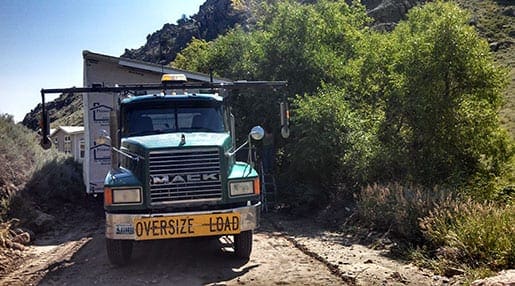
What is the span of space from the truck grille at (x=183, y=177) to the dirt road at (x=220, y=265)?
3.61ft

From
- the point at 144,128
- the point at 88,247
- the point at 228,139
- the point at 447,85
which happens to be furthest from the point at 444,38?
the point at 88,247

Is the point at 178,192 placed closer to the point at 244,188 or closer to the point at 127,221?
the point at 127,221

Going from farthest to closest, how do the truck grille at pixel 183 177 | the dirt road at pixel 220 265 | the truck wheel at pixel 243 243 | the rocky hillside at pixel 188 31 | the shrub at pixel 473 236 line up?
1. the rocky hillside at pixel 188 31
2. the truck wheel at pixel 243 243
3. the truck grille at pixel 183 177
4. the dirt road at pixel 220 265
5. the shrub at pixel 473 236

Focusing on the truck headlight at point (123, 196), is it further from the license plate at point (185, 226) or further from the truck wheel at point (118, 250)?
the truck wheel at point (118, 250)

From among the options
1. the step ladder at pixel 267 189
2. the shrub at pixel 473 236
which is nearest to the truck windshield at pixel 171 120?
the shrub at pixel 473 236

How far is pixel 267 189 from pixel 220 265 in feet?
23.6

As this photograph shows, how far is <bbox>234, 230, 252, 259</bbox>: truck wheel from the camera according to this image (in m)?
8.39

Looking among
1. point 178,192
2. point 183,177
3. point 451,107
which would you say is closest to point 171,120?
point 183,177

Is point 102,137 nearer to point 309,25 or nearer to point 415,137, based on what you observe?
point 415,137

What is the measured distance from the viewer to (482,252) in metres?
7.32

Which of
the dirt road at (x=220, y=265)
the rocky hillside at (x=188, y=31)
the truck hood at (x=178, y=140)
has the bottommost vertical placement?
the dirt road at (x=220, y=265)

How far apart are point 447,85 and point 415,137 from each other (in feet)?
4.58

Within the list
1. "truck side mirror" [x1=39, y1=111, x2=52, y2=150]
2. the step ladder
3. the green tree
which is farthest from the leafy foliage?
"truck side mirror" [x1=39, y1=111, x2=52, y2=150]

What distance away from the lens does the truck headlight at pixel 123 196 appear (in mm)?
7734
